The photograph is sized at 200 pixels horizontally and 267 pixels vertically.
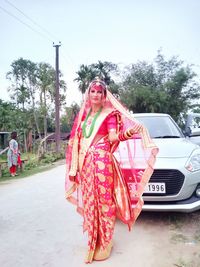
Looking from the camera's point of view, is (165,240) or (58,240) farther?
(58,240)

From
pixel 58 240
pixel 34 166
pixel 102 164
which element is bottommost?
pixel 34 166

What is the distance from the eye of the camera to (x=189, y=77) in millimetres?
29516

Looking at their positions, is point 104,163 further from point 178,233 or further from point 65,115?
point 65,115

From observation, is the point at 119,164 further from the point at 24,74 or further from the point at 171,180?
the point at 24,74

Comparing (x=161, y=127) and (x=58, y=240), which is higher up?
(x=161, y=127)

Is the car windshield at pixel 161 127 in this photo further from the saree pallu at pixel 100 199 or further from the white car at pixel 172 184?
the saree pallu at pixel 100 199

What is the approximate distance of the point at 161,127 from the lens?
18.2 ft

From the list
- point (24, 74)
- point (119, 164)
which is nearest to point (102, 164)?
point (119, 164)

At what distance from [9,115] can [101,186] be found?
26.7 metres

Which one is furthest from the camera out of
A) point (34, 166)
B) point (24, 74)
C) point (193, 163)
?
point (24, 74)

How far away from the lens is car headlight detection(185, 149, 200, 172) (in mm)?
4148

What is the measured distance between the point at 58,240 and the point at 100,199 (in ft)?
3.28

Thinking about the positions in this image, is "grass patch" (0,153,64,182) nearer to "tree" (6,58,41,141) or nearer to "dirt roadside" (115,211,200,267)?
"dirt roadside" (115,211,200,267)

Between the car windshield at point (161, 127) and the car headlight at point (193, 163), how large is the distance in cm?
96
